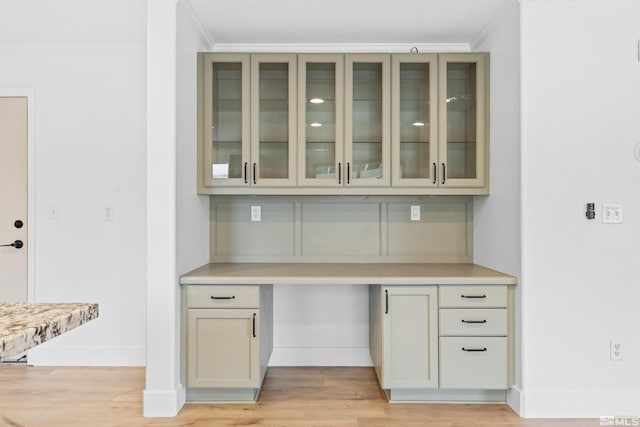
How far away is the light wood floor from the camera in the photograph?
2.46 m

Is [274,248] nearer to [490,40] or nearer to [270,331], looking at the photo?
[270,331]

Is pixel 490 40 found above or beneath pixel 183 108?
above

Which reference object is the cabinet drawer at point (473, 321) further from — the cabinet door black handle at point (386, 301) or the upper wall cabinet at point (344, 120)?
the upper wall cabinet at point (344, 120)

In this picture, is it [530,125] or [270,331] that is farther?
[270,331]

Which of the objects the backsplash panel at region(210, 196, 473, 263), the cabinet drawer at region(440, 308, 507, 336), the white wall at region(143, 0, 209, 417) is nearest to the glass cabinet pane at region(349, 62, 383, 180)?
the backsplash panel at region(210, 196, 473, 263)

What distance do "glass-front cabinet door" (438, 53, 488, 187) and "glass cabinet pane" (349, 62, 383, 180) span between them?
1.41ft

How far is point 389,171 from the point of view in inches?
117

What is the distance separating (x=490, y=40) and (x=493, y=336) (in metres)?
1.99

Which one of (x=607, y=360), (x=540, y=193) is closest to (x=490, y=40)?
(x=540, y=193)

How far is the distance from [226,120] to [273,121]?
0.33 m

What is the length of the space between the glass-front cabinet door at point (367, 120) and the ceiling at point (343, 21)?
234 millimetres

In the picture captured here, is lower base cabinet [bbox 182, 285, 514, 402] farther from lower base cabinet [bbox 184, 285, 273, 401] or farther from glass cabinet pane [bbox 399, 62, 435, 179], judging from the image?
glass cabinet pane [bbox 399, 62, 435, 179]

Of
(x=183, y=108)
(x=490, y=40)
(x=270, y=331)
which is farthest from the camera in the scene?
(x=270, y=331)

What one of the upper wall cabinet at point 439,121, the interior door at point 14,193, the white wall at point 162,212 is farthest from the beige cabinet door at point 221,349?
the interior door at point 14,193
